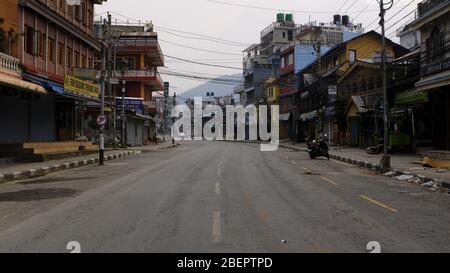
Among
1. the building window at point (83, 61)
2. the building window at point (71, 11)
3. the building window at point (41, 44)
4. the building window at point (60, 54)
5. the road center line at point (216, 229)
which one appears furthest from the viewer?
the building window at point (83, 61)

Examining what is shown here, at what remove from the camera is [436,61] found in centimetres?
2675

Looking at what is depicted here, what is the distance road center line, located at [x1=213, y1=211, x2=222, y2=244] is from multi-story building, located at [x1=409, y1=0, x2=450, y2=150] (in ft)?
60.5

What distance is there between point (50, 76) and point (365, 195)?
22.1 meters

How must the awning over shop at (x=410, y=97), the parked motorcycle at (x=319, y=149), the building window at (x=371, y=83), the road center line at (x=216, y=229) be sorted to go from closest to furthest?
the road center line at (x=216, y=229), the awning over shop at (x=410, y=97), the parked motorcycle at (x=319, y=149), the building window at (x=371, y=83)

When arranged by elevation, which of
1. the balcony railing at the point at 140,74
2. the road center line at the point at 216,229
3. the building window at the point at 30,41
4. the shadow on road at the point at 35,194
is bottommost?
the shadow on road at the point at 35,194

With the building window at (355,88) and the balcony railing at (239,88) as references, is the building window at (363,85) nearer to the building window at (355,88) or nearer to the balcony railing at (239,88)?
the building window at (355,88)

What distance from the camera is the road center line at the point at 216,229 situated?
8039 mm

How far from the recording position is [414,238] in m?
8.38

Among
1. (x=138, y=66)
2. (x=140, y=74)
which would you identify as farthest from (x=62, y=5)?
(x=138, y=66)

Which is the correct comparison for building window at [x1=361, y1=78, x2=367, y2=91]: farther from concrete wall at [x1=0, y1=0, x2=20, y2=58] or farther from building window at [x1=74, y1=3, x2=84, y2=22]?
concrete wall at [x1=0, y1=0, x2=20, y2=58]

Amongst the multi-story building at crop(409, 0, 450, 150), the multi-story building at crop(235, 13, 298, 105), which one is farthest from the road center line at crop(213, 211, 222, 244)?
the multi-story building at crop(235, 13, 298, 105)

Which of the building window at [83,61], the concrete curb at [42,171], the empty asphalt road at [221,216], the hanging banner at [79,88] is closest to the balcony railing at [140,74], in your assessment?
the building window at [83,61]

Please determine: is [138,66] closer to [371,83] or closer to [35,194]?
[371,83]

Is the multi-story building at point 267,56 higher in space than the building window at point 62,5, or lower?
higher
